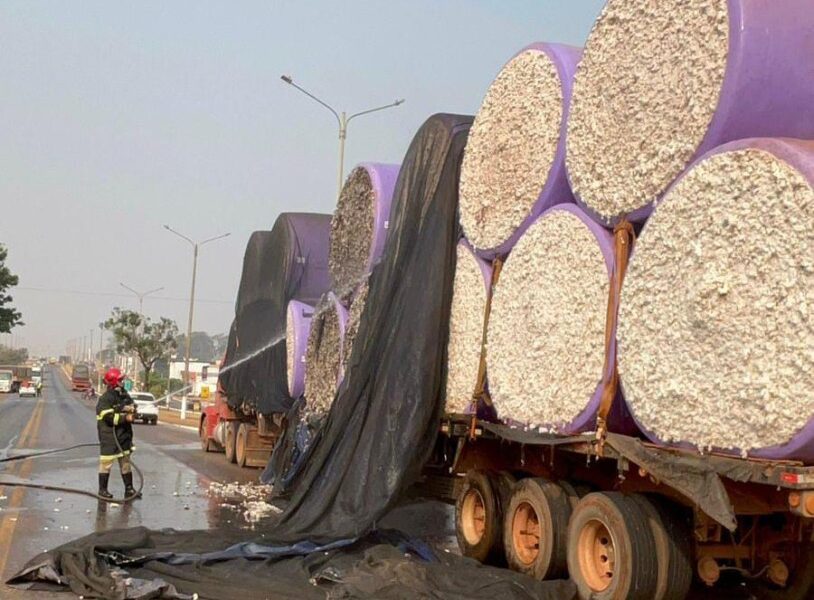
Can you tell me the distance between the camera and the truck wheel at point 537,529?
8.20 m

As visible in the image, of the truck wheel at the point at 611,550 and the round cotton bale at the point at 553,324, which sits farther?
the round cotton bale at the point at 553,324

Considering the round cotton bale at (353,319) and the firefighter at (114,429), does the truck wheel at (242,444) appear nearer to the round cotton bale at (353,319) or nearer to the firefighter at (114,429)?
the firefighter at (114,429)

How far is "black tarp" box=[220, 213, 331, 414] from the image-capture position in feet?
57.4

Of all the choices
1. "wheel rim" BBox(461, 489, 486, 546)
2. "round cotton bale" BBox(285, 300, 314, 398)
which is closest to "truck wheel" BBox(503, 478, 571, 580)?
"wheel rim" BBox(461, 489, 486, 546)

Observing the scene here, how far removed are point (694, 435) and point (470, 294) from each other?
3847 mm

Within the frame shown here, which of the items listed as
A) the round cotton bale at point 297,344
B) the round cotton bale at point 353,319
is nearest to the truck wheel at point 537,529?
the round cotton bale at point 353,319

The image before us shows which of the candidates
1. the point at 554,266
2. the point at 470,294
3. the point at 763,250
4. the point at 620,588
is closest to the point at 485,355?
the point at 470,294

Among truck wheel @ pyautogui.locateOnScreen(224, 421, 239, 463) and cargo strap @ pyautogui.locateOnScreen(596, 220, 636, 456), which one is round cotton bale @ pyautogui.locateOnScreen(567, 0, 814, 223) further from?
truck wheel @ pyautogui.locateOnScreen(224, 421, 239, 463)

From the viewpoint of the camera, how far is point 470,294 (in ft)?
32.3

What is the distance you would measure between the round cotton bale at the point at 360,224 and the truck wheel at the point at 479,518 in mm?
3435

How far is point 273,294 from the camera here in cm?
1867

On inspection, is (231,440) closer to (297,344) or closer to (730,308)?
(297,344)

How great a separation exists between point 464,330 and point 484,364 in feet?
1.95

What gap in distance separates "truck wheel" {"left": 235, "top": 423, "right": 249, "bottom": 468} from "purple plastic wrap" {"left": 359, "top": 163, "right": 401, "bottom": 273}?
25.8 ft
